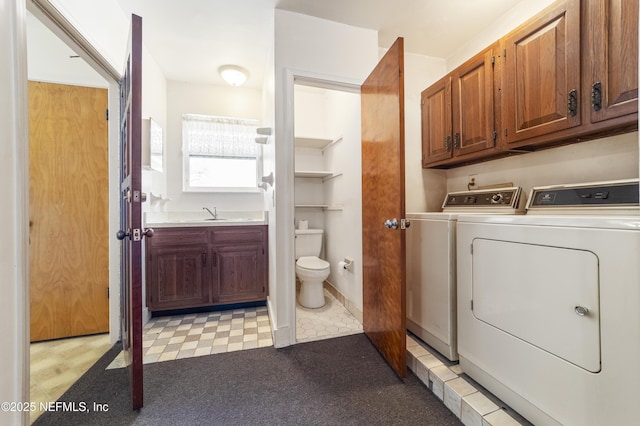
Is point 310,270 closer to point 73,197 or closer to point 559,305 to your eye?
point 559,305

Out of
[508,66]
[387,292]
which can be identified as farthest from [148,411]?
[508,66]

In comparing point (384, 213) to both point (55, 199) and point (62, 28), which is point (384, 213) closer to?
point (62, 28)

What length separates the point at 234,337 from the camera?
6.52 feet

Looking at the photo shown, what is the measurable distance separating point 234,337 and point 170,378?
0.54 meters

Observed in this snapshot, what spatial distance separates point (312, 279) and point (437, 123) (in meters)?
1.82

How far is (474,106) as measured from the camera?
176 cm

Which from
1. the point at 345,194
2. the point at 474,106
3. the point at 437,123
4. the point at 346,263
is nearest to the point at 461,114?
the point at 474,106

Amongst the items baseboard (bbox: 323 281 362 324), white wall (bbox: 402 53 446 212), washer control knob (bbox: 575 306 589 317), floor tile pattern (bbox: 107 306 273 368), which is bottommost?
floor tile pattern (bbox: 107 306 273 368)

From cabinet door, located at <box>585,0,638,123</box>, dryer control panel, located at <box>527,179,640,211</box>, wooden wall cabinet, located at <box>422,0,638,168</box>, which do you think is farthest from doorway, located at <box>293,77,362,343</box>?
cabinet door, located at <box>585,0,638,123</box>

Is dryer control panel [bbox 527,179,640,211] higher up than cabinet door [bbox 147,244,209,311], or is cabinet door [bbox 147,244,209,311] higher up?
dryer control panel [bbox 527,179,640,211]

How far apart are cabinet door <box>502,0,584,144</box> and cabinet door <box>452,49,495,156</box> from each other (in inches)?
4.0

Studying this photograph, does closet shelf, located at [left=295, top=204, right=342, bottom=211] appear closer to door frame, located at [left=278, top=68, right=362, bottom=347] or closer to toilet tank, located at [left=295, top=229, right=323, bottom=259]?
toilet tank, located at [left=295, top=229, right=323, bottom=259]

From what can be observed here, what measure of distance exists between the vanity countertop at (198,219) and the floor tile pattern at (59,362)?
99 centimetres

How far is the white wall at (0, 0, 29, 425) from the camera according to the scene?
→ 92cm
